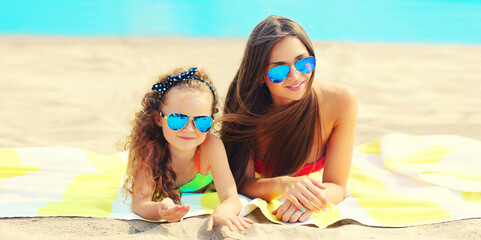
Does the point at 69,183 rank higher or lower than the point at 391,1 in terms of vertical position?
lower

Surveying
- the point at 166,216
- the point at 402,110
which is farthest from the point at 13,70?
the point at 166,216

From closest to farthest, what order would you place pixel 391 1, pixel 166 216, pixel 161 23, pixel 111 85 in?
pixel 166 216 < pixel 111 85 < pixel 161 23 < pixel 391 1

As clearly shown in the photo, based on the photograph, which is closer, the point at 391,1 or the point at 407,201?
the point at 407,201

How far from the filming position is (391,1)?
18.0 metres

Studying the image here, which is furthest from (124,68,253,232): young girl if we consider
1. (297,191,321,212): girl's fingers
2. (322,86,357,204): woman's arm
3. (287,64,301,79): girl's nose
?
(322,86,357,204): woman's arm

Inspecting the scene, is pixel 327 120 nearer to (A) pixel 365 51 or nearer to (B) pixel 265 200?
(B) pixel 265 200

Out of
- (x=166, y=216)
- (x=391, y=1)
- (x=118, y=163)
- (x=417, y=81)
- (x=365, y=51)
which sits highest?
(x=391, y=1)

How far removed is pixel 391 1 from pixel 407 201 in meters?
16.2

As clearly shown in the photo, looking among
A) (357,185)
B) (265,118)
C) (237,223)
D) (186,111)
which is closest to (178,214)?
(237,223)

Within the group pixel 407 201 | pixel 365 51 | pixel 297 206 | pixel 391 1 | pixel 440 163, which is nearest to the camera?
pixel 297 206

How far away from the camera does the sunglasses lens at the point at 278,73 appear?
2781 millimetres

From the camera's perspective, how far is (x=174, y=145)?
9.07 ft

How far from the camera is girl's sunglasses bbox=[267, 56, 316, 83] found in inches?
109

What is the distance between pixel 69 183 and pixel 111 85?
349 cm
